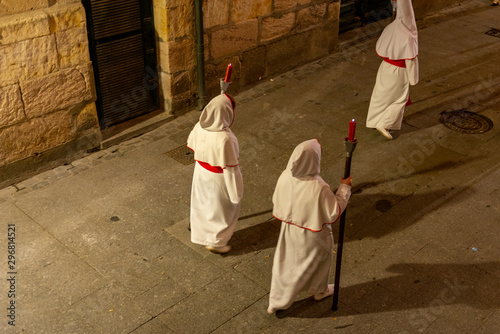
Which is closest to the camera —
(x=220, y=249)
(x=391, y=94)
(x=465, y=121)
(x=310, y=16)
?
(x=220, y=249)

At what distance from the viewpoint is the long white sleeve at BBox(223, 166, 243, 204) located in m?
5.54

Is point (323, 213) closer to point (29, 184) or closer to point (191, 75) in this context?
point (29, 184)

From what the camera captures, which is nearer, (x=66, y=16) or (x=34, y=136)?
(x=66, y=16)

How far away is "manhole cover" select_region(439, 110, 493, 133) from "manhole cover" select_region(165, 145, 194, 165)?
12.2ft

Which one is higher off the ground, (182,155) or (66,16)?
(66,16)

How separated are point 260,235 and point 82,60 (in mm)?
3165

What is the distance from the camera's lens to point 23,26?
670cm

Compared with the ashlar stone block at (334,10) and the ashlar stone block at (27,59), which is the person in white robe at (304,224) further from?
the ashlar stone block at (334,10)

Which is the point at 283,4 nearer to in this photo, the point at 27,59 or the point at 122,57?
the point at 122,57

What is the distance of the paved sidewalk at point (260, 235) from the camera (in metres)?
5.36

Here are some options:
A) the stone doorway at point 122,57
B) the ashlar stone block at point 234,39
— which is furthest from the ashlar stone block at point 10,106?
the ashlar stone block at point 234,39

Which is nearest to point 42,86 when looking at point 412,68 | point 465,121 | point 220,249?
point 220,249

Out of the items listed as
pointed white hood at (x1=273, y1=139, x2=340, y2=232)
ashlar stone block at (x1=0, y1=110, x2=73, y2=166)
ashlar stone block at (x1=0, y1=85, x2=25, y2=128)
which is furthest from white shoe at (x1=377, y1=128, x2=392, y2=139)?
ashlar stone block at (x1=0, y1=85, x2=25, y2=128)

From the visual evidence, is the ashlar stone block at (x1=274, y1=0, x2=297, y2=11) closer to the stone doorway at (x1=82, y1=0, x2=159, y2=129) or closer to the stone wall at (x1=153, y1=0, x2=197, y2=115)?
the stone wall at (x1=153, y1=0, x2=197, y2=115)
